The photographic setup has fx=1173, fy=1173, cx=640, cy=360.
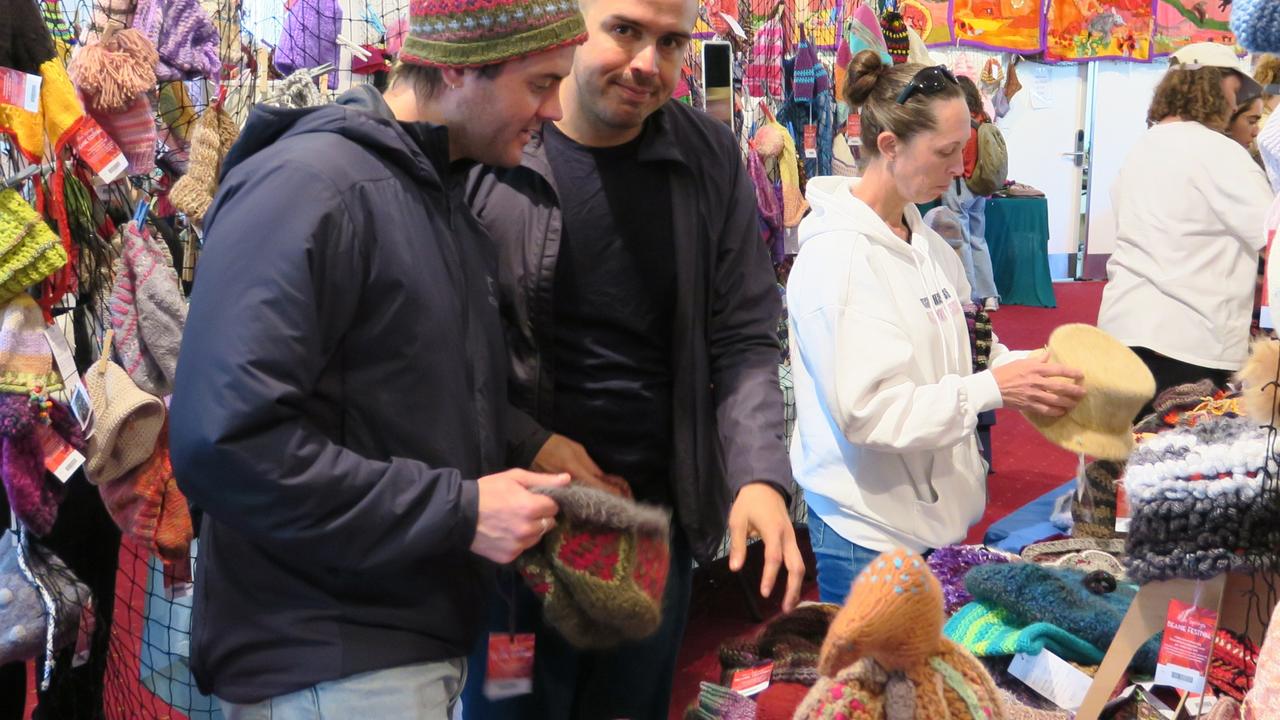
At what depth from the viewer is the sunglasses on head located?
2.16 m

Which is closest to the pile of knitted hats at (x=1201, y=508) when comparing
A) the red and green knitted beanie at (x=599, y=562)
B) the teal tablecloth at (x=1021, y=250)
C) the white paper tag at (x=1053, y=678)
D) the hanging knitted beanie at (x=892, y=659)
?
the white paper tag at (x=1053, y=678)

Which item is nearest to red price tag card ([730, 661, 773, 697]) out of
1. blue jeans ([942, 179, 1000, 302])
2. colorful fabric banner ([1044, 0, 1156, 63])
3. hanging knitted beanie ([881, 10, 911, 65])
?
hanging knitted beanie ([881, 10, 911, 65])

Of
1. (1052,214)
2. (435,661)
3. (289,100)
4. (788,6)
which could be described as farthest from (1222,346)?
(1052,214)

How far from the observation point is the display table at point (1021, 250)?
9.65 m

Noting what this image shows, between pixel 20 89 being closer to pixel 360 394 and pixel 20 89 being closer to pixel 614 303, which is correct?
pixel 614 303

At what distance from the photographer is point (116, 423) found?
2.19 meters

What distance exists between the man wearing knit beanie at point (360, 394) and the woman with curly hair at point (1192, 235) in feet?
8.67

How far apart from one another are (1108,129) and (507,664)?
11.2 metres

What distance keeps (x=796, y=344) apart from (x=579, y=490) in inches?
37.7

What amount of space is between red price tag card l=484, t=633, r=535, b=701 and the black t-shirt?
1.03 ft

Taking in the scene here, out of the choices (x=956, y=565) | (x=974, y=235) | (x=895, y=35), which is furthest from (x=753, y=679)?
(x=974, y=235)

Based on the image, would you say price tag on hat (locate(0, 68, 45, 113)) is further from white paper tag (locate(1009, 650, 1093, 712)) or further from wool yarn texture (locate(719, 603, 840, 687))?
white paper tag (locate(1009, 650, 1093, 712))

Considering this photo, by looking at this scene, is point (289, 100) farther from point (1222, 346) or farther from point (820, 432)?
point (1222, 346)

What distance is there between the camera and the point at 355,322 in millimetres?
1164
